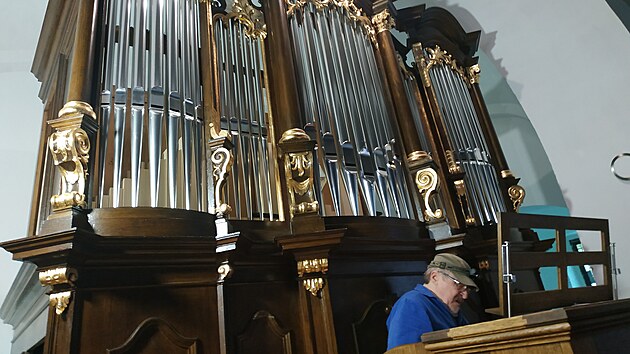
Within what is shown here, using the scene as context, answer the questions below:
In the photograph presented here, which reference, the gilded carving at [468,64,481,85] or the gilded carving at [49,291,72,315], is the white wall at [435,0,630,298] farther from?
the gilded carving at [49,291,72,315]

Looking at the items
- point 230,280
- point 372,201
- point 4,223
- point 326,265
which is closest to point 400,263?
point 372,201

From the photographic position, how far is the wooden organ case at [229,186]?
273 centimetres

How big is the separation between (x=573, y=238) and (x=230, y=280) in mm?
6803

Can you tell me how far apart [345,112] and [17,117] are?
4549mm

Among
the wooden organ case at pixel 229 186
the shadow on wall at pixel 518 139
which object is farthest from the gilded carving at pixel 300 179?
the shadow on wall at pixel 518 139

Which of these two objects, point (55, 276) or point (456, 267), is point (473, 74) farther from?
point (55, 276)

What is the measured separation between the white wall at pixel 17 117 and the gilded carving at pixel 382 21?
4.45 m

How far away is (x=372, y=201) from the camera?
12.9 ft

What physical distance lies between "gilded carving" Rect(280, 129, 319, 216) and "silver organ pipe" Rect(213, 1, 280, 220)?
0.75 feet

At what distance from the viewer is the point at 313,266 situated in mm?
3199

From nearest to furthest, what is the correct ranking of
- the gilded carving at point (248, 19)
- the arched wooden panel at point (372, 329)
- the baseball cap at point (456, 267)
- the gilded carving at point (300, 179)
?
the baseball cap at point (456, 267), the arched wooden panel at point (372, 329), the gilded carving at point (300, 179), the gilded carving at point (248, 19)

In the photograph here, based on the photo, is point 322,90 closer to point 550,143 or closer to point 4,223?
point 550,143

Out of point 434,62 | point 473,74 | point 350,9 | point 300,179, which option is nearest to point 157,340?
point 300,179

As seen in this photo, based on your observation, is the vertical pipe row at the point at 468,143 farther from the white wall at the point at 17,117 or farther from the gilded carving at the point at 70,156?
the white wall at the point at 17,117
